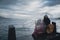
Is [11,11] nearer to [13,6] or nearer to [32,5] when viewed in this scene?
[13,6]

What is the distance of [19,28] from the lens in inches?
64.3

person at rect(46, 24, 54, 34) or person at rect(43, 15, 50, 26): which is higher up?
person at rect(43, 15, 50, 26)

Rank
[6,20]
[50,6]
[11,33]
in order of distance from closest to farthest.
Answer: [11,33]
[6,20]
[50,6]

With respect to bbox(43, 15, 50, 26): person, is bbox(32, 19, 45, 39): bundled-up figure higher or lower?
lower

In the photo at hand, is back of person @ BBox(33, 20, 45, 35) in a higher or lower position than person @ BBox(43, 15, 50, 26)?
lower

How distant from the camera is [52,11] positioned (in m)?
1.72

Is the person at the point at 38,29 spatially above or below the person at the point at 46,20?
below

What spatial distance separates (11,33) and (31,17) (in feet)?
1.46

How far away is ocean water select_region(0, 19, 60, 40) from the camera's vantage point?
160 centimetres

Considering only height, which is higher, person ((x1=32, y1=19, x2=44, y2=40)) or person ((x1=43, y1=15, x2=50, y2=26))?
person ((x1=43, y1=15, x2=50, y2=26))

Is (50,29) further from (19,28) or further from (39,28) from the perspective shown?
(19,28)

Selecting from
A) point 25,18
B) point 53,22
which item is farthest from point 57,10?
point 25,18

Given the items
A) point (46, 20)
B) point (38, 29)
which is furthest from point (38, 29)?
point (46, 20)

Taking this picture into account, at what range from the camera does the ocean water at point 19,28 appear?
160cm
